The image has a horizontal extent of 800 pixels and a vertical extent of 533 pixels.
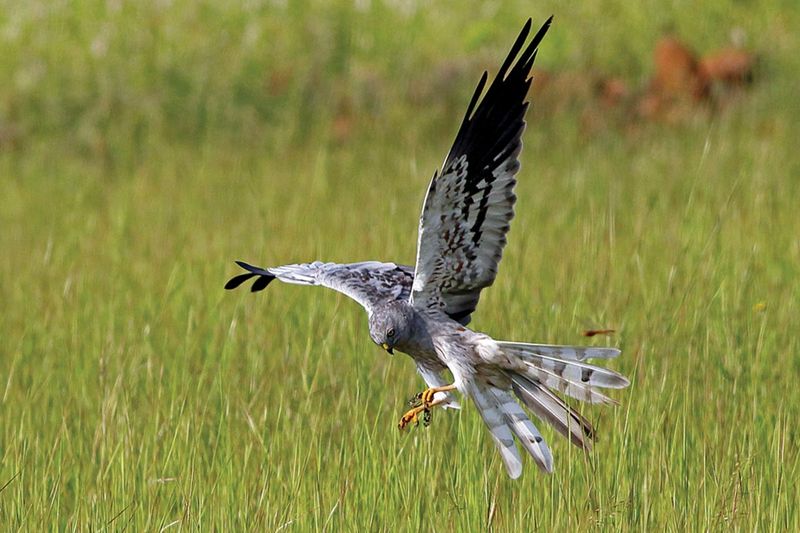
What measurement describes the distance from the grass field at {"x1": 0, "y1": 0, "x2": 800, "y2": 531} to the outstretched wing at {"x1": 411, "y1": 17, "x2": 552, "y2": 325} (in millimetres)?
536

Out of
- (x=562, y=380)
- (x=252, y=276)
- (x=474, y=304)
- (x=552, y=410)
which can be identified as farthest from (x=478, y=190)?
(x=252, y=276)

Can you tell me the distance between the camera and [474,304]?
4094 millimetres

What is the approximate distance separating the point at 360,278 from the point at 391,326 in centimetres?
38

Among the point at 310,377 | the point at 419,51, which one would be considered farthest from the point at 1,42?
the point at 310,377

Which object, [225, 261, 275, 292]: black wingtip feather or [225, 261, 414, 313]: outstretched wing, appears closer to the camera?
[225, 261, 414, 313]: outstretched wing

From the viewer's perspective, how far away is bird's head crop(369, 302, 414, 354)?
3889 millimetres

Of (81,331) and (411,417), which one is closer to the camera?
(411,417)

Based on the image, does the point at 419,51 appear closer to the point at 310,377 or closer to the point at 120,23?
the point at 120,23

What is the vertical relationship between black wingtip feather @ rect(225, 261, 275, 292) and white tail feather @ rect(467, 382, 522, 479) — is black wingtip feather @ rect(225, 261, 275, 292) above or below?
above

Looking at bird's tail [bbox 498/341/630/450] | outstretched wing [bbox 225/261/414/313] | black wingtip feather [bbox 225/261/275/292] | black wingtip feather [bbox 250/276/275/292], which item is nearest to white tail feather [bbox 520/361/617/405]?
bird's tail [bbox 498/341/630/450]

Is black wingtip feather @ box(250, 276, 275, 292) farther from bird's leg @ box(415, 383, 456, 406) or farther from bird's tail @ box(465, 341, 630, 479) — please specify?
bird's tail @ box(465, 341, 630, 479)

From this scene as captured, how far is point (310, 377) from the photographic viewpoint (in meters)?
5.03

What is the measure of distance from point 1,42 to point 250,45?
244 cm

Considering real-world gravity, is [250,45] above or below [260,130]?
above
